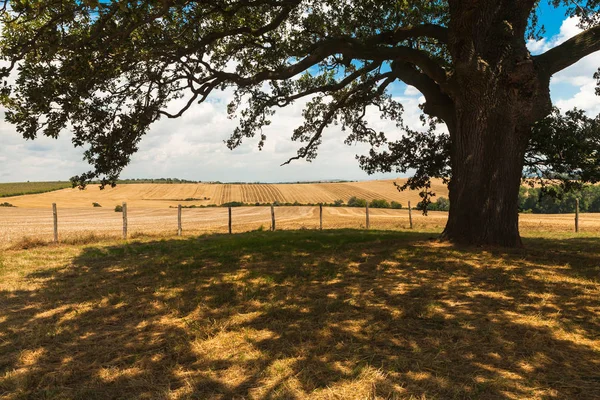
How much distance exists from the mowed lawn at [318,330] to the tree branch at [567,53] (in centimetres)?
470

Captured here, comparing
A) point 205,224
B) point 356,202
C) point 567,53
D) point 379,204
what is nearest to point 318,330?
point 567,53

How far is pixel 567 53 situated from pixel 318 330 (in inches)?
375

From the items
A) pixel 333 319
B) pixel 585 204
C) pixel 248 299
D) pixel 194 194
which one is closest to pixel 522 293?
pixel 333 319

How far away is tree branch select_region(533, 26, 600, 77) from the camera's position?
9164 mm

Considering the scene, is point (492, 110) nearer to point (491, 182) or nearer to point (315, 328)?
point (491, 182)

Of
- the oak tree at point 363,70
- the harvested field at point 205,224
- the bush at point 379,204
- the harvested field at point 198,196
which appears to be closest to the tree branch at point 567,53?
the oak tree at point 363,70

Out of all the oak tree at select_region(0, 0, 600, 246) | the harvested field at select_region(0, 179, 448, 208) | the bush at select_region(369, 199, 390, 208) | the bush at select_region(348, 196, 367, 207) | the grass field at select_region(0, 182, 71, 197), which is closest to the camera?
the oak tree at select_region(0, 0, 600, 246)

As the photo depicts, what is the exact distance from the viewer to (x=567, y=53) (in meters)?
9.30

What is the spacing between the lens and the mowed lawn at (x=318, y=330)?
3615mm

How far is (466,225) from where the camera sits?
976cm

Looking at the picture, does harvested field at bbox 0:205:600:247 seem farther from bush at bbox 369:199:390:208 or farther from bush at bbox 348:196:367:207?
bush at bbox 348:196:367:207

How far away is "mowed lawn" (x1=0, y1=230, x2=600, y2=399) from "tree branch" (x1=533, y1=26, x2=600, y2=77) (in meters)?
4.70

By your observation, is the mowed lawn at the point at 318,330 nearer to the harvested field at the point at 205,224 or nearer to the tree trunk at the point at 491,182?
the tree trunk at the point at 491,182

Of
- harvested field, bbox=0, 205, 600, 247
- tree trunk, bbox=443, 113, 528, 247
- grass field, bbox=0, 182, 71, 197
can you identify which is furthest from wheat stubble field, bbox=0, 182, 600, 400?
grass field, bbox=0, 182, 71, 197
